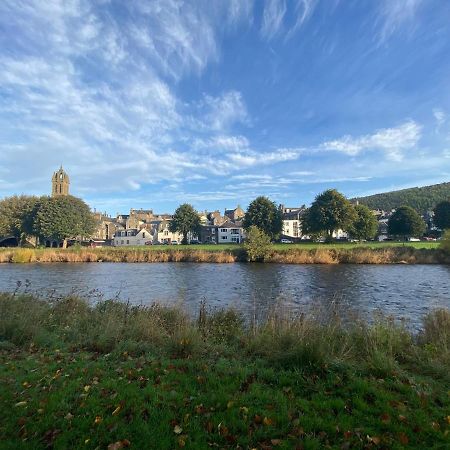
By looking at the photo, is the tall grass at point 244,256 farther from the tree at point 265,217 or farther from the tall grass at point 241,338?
the tall grass at point 241,338

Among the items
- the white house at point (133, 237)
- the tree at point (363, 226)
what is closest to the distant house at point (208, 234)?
the white house at point (133, 237)

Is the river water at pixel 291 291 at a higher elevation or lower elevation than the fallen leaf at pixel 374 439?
lower

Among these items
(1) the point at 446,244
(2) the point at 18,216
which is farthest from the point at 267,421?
(2) the point at 18,216

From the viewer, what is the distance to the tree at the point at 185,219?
10162cm

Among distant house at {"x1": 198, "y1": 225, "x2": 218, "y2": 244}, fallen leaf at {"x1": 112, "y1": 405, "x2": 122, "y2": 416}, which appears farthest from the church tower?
fallen leaf at {"x1": 112, "y1": 405, "x2": 122, "y2": 416}

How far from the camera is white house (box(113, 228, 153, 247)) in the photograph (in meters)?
122

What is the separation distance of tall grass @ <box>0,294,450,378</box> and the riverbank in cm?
3991

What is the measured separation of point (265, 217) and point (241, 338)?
77.0 m

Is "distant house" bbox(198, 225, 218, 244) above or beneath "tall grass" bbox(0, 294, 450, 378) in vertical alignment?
above

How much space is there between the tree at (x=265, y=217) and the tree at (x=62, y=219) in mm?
44102

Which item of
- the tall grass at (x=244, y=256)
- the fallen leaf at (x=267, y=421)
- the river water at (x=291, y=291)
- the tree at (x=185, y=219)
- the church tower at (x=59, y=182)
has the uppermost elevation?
the church tower at (x=59, y=182)

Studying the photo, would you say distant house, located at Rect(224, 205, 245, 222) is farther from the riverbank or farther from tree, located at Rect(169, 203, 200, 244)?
the riverbank

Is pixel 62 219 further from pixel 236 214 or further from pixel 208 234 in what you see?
pixel 236 214

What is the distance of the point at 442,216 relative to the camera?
101 m
